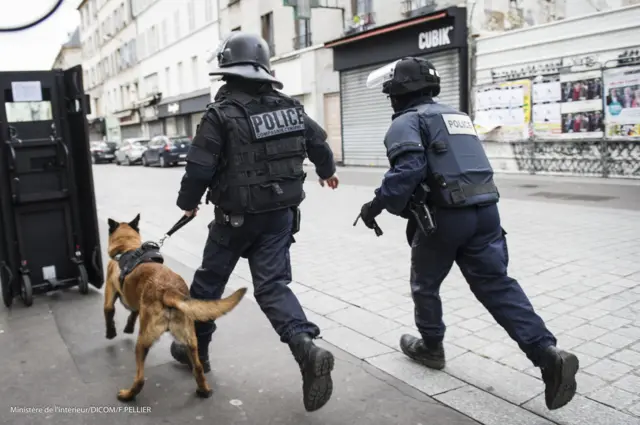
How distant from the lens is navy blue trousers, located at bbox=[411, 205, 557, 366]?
9.88ft

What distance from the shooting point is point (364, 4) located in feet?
63.4

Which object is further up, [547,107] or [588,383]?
[547,107]

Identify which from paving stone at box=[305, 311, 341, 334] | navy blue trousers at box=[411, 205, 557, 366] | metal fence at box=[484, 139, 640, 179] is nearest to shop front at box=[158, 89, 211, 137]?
metal fence at box=[484, 139, 640, 179]

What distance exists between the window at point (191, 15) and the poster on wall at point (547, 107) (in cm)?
2215

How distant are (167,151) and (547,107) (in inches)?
627

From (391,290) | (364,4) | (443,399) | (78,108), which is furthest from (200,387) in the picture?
(364,4)

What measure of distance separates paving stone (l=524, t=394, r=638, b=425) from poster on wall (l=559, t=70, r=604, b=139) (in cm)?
1125

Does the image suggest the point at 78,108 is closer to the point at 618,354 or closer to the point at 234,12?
the point at 618,354

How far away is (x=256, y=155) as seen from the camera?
3.15 meters

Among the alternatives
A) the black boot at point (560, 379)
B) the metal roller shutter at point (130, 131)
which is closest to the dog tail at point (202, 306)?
the black boot at point (560, 379)

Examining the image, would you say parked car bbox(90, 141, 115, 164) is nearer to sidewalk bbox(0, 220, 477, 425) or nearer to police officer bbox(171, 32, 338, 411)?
sidewalk bbox(0, 220, 477, 425)

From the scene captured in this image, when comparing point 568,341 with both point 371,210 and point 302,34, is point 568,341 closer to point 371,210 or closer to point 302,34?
point 371,210

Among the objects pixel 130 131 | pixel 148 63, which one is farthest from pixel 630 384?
pixel 130 131

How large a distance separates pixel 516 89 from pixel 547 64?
3.19ft
